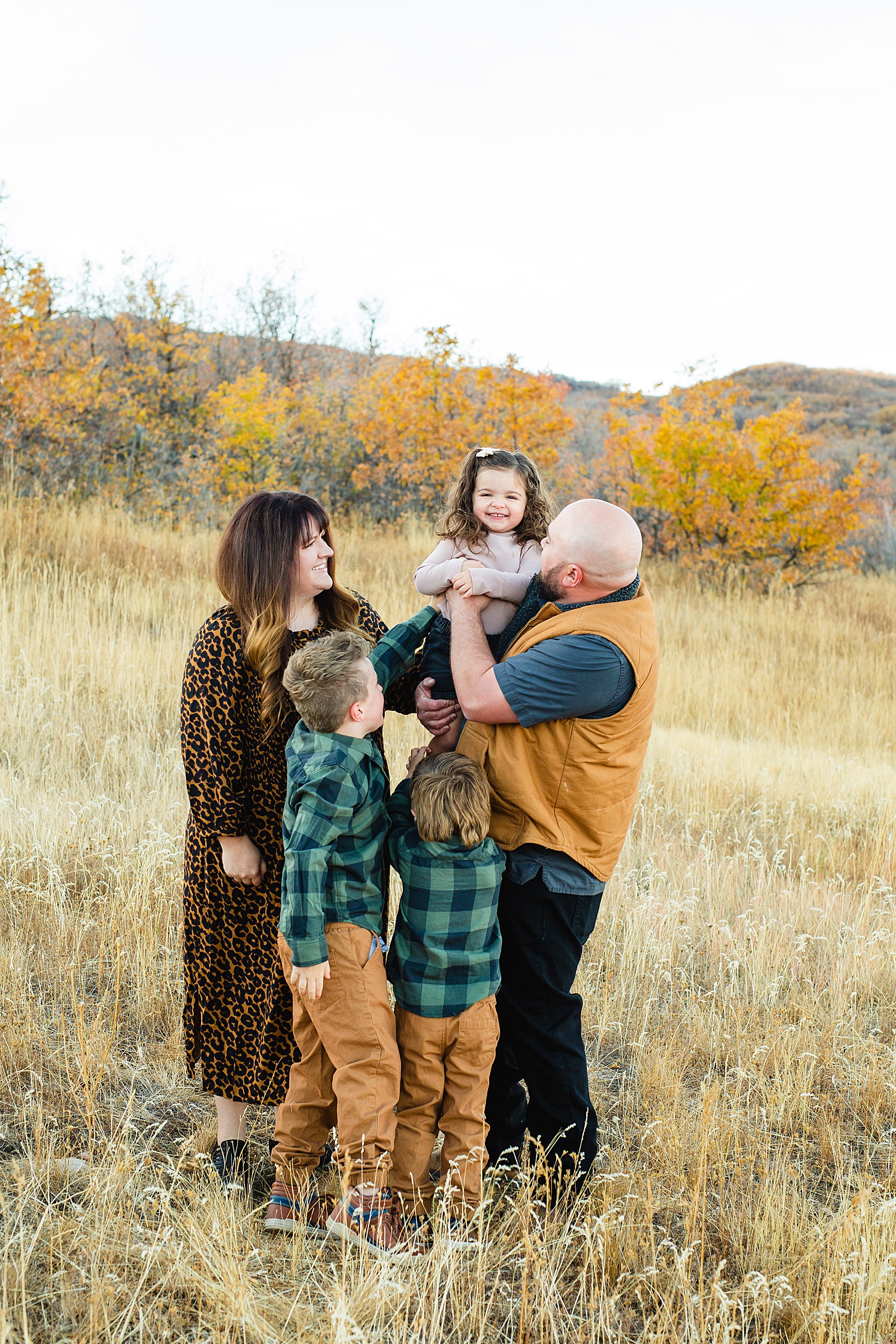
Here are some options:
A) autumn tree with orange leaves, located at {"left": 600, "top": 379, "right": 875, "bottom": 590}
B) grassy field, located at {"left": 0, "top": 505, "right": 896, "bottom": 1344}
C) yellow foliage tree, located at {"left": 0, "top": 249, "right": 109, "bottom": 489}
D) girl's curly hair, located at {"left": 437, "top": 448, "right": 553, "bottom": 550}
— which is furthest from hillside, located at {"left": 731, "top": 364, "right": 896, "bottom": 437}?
girl's curly hair, located at {"left": 437, "top": 448, "right": 553, "bottom": 550}

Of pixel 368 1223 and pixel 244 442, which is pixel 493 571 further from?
pixel 244 442

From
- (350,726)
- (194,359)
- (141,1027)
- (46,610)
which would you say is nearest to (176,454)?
(194,359)

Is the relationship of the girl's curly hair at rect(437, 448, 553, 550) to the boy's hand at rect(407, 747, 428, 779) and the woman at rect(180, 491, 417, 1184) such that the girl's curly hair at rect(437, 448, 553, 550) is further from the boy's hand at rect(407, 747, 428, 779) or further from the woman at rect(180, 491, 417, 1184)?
the boy's hand at rect(407, 747, 428, 779)

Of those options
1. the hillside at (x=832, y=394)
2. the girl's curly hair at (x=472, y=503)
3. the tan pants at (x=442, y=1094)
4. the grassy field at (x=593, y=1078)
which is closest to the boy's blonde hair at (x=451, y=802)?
the tan pants at (x=442, y=1094)

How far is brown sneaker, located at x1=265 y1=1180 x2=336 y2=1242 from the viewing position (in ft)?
8.50

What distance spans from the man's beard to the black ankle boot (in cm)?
191

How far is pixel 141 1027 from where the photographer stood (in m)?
3.73

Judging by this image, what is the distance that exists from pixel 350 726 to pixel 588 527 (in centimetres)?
82

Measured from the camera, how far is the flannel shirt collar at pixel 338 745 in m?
2.50

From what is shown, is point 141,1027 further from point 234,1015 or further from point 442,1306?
point 442,1306

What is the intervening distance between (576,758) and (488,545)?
0.87m

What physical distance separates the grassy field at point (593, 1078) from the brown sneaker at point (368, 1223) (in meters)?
0.10

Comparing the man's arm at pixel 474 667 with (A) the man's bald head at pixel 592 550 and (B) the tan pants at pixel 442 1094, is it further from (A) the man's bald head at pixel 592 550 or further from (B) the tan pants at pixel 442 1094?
(B) the tan pants at pixel 442 1094

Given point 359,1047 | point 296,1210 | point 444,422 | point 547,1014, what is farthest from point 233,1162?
point 444,422
